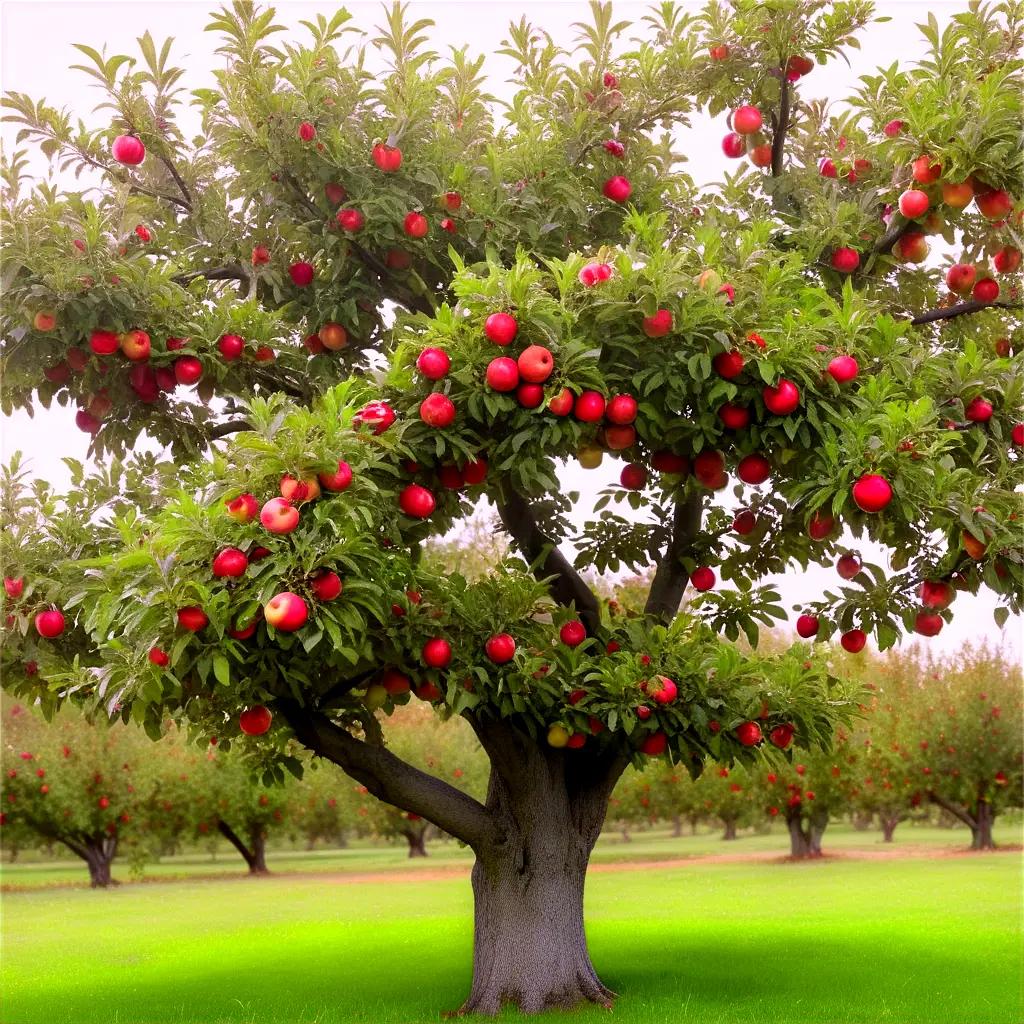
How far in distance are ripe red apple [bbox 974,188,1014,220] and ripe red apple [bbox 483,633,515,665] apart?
440cm

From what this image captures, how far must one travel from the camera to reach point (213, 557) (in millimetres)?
A: 5852

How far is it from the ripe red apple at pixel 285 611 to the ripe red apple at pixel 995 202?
5.13 meters

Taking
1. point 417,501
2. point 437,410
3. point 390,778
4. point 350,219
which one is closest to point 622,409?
point 437,410

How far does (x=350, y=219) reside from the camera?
7.90m

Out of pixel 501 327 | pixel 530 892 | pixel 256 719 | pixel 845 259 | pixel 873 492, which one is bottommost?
pixel 530 892

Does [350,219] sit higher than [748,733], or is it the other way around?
[350,219]

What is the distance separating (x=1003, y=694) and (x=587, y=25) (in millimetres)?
→ 28374

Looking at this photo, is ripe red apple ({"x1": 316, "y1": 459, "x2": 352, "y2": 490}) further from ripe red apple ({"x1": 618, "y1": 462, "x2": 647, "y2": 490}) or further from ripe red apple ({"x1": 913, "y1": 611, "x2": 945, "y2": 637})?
ripe red apple ({"x1": 913, "y1": 611, "x2": 945, "y2": 637})

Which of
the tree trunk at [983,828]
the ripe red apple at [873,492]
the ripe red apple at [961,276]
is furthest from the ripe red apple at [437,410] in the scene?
the tree trunk at [983,828]

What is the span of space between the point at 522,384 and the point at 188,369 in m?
2.71

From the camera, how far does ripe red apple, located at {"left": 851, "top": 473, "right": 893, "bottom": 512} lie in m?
6.16

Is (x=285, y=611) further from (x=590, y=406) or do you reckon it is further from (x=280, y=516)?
(x=590, y=406)

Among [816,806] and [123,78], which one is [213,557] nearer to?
[123,78]

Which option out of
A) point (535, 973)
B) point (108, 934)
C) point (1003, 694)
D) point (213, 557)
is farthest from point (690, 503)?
point (1003, 694)
